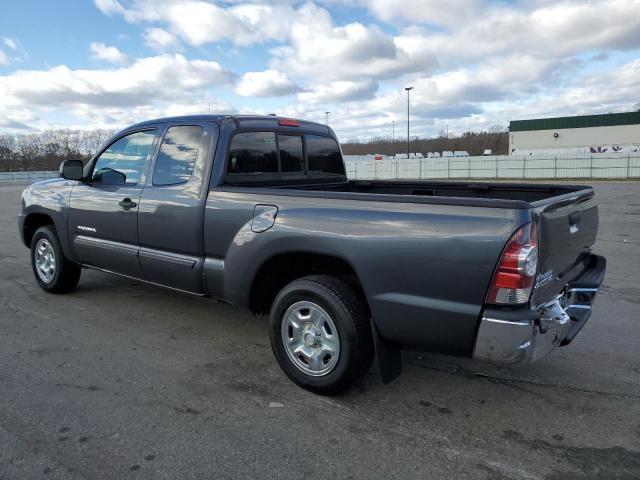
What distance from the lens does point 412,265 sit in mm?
2939

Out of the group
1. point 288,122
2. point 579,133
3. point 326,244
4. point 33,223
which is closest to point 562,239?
point 326,244

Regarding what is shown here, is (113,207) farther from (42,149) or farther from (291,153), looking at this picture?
(42,149)

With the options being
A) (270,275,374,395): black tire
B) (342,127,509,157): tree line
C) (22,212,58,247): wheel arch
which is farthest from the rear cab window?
(342,127,509,157): tree line

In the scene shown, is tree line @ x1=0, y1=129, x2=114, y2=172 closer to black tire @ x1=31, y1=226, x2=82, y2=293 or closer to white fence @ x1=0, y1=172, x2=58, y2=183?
white fence @ x1=0, y1=172, x2=58, y2=183

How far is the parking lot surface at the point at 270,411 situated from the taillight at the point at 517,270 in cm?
87

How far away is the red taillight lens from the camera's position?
4729 millimetres

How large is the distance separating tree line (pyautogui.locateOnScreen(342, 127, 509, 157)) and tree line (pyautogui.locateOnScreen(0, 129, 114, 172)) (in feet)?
146

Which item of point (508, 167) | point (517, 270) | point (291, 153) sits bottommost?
point (517, 270)

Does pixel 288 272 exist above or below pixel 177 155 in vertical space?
below

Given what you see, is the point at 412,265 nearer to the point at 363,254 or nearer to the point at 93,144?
the point at 363,254

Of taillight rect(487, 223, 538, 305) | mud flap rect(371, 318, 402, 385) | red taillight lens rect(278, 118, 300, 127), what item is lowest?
mud flap rect(371, 318, 402, 385)

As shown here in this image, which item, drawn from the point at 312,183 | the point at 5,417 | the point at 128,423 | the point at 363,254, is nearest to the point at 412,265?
the point at 363,254

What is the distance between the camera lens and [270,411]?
130 inches

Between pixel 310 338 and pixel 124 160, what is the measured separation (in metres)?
2.71
